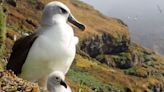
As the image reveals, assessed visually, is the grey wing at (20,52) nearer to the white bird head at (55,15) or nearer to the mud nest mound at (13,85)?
the white bird head at (55,15)

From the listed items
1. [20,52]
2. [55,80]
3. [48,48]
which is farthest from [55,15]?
[55,80]

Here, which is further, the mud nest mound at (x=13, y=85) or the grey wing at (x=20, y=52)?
the grey wing at (x=20, y=52)

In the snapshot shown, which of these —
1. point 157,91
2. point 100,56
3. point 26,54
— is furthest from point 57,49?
point 100,56

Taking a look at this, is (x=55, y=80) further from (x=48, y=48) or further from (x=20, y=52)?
(x=20, y=52)

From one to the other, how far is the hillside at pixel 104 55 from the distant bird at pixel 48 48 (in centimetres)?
4271

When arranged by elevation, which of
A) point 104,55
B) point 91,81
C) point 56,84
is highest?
point 56,84

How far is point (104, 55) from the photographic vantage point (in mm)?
79688

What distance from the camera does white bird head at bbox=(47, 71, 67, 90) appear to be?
870 centimetres

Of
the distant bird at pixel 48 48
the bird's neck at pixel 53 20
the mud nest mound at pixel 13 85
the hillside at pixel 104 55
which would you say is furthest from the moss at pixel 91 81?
the mud nest mound at pixel 13 85

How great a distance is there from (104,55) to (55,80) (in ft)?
233

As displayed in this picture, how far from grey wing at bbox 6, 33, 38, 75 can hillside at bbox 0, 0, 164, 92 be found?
4246cm

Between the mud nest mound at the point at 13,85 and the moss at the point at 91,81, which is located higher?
the mud nest mound at the point at 13,85

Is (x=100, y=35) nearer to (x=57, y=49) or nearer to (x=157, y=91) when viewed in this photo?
(x=157, y=91)

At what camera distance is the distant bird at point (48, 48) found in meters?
8.67
